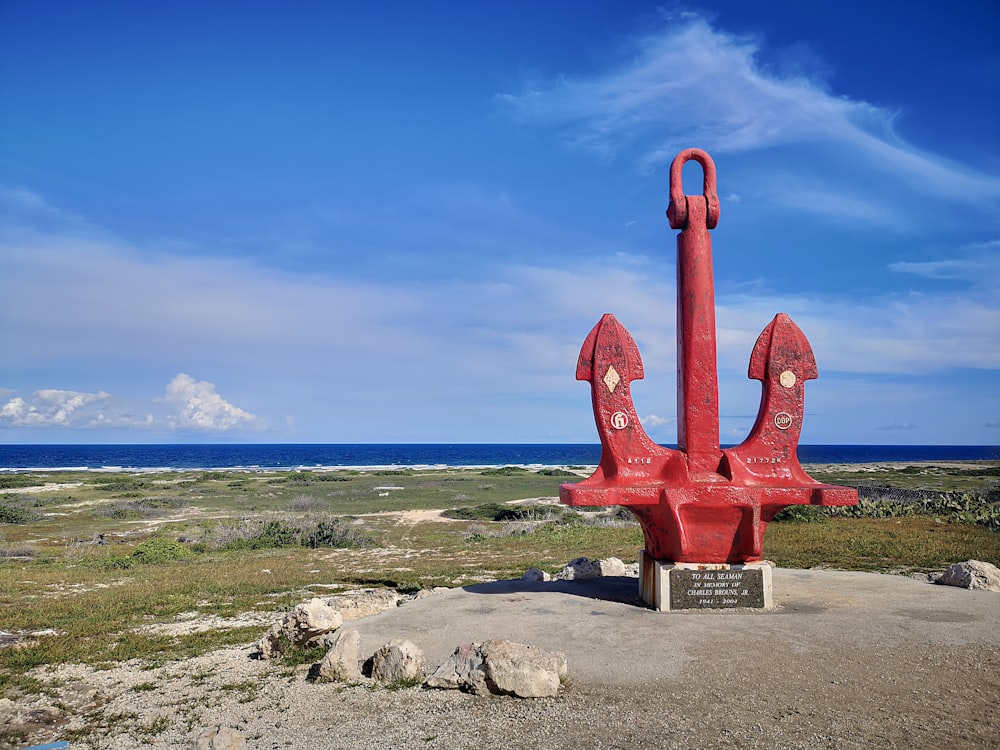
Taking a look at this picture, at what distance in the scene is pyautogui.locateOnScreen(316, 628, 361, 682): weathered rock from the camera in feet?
20.4

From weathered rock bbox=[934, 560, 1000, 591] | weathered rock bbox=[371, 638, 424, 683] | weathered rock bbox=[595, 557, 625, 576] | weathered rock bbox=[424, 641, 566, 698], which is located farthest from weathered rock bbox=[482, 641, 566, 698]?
weathered rock bbox=[934, 560, 1000, 591]

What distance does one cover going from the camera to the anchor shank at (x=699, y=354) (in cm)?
823

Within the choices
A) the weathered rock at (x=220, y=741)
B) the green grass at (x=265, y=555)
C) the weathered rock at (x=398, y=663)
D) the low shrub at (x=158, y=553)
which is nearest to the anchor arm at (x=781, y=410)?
the weathered rock at (x=398, y=663)

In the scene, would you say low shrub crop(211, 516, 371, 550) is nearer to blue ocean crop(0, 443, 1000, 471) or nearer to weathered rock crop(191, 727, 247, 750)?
weathered rock crop(191, 727, 247, 750)

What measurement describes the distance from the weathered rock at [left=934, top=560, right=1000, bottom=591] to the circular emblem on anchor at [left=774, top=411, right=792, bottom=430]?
128 inches

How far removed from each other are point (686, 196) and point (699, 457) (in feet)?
10.1

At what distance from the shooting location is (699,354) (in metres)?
8.25

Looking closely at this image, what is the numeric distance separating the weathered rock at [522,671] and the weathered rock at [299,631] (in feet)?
7.53

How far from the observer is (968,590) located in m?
8.61

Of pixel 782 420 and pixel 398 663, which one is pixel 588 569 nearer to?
pixel 782 420

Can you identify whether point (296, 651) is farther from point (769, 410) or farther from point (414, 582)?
point (769, 410)

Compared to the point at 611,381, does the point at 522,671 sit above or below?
below

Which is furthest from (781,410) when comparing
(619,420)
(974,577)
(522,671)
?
(522,671)

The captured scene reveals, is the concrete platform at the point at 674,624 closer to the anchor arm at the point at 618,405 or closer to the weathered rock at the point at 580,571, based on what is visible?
the weathered rock at the point at 580,571
